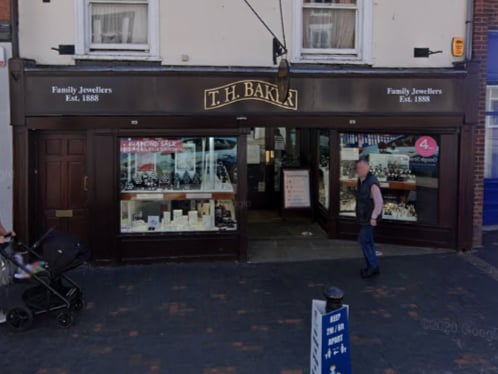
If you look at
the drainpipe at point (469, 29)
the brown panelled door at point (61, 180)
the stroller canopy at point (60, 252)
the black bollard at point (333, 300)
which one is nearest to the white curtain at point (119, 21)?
the brown panelled door at point (61, 180)

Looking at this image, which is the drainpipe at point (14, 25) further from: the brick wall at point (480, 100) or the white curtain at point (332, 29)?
the brick wall at point (480, 100)

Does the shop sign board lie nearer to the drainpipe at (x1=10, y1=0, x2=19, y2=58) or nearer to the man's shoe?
the drainpipe at (x1=10, y1=0, x2=19, y2=58)

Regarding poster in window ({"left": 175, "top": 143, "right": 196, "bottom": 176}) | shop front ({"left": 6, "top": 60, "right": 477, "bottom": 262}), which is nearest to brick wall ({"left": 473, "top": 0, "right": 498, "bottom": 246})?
shop front ({"left": 6, "top": 60, "right": 477, "bottom": 262})

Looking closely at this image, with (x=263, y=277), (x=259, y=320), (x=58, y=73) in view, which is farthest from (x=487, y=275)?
(x=58, y=73)

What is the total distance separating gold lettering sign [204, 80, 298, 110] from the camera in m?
8.09

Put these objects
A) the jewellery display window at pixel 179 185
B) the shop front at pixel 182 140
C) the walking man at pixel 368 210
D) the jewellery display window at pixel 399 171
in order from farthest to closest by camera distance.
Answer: the jewellery display window at pixel 399 171, the jewellery display window at pixel 179 185, the shop front at pixel 182 140, the walking man at pixel 368 210

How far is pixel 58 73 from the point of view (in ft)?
25.6

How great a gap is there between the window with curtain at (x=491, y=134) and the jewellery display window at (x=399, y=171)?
2460mm

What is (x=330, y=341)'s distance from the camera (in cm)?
385

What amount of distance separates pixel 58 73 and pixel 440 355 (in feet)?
20.7

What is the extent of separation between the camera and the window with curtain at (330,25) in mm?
8672

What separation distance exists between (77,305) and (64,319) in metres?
0.39

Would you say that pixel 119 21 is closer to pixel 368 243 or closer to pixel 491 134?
pixel 368 243

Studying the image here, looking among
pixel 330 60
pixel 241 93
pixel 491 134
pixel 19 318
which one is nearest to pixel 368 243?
pixel 241 93
